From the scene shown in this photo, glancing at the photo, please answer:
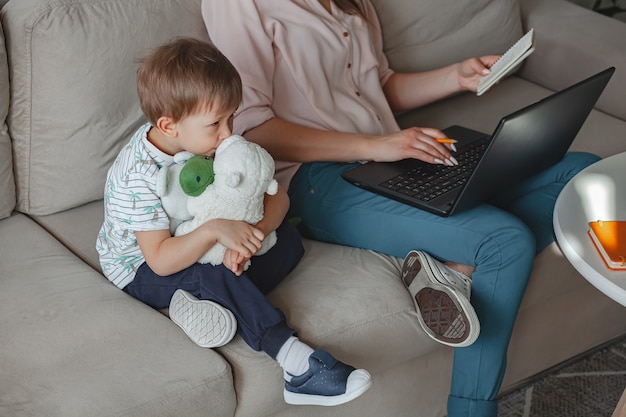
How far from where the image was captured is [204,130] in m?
1.45

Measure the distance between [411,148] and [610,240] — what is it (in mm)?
467

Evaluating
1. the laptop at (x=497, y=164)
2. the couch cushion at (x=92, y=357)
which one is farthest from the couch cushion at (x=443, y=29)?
the couch cushion at (x=92, y=357)

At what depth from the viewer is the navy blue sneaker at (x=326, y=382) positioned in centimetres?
144

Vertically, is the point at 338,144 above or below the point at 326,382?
above

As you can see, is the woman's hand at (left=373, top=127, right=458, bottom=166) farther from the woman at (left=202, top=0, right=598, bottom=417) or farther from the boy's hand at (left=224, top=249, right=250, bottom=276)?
the boy's hand at (left=224, top=249, right=250, bottom=276)

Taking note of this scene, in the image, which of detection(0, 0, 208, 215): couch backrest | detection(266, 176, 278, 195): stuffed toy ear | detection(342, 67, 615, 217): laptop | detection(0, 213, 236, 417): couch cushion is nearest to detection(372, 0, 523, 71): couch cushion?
detection(342, 67, 615, 217): laptop

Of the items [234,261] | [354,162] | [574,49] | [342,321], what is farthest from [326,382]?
[574,49]

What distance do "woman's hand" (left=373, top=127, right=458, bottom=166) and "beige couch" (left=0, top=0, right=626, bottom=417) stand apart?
222 millimetres

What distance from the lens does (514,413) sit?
77.9 inches

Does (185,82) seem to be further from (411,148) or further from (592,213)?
(592,213)

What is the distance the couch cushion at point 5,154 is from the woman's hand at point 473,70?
1.02m

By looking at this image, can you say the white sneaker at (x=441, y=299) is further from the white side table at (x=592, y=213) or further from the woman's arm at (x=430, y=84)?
the woman's arm at (x=430, y=84)

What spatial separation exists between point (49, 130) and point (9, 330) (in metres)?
0.46

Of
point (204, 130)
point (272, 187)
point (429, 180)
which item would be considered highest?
point (204, 130)
